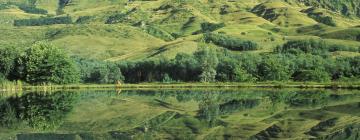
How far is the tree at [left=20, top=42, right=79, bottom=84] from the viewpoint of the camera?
4774 inches

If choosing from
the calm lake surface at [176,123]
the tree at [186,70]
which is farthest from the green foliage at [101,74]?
the calm lake surface at [176,123]

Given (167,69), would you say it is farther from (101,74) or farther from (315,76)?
(315,76)

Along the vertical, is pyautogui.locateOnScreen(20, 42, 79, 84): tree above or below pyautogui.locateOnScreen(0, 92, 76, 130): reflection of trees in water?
above

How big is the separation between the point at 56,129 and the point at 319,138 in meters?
19.0

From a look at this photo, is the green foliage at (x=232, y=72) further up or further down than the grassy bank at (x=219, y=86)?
further up

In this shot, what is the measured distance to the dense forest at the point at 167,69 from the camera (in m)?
123

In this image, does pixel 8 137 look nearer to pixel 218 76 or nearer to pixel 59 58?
pixel 59 58

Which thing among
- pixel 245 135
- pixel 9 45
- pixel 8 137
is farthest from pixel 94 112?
pixel 9 45

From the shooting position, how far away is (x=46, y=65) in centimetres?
12144

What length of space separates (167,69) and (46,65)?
41.4 meters

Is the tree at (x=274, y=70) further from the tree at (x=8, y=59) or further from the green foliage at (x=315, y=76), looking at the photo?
the tree at (x=8, y=59)

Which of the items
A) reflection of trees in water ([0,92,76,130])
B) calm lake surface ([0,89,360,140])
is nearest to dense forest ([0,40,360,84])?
reflection of trees in water ([0,92,76,130])

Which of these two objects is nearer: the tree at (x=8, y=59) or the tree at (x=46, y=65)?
the tree at (x=46, y=65)

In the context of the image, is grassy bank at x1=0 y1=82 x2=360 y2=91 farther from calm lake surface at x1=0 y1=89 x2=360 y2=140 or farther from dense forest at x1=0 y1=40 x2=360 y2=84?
calm lake surface at x1=0 y1=89 x2=360 y2=140
